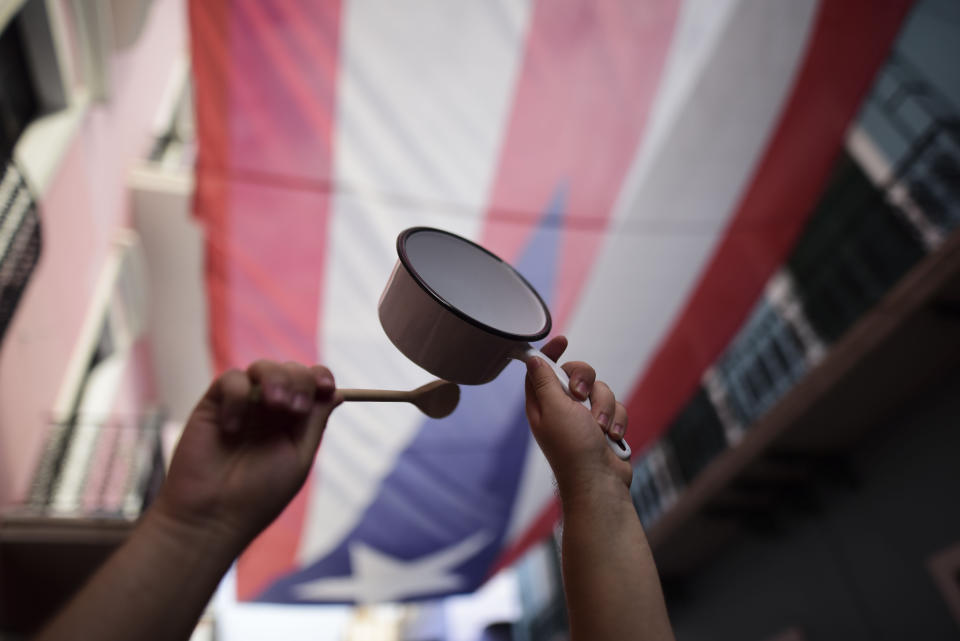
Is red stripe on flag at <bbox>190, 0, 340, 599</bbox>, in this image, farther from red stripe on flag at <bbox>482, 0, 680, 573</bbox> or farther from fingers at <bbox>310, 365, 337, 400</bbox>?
fingers at <bbox>310, 365, 337, 400</bbox>

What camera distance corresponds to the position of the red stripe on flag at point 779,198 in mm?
2314

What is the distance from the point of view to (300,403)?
545 millimetres

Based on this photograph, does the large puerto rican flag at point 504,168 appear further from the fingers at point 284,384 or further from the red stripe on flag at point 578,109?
the fingers at point 284,384

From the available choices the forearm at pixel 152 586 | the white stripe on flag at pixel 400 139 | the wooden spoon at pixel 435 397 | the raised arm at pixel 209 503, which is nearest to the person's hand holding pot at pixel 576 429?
the wooden spoon at pixel 435 397

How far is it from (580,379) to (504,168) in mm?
1712

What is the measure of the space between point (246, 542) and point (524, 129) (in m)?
2.00

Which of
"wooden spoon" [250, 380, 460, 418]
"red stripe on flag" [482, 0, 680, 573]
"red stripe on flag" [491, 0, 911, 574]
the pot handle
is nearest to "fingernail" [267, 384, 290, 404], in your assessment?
"wooden spoon" [250, 380, 460, 418]

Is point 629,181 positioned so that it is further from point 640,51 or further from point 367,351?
point 367,351

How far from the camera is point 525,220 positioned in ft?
7.87

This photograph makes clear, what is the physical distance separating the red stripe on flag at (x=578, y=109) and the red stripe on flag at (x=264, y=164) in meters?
0.68

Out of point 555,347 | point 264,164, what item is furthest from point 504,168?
point 555,347

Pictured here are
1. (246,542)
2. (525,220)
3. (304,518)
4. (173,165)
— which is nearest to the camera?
(246,542)

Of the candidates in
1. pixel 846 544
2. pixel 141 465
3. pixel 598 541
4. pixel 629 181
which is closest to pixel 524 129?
pixel 629 181

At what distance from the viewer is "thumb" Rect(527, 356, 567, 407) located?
2.23ft
